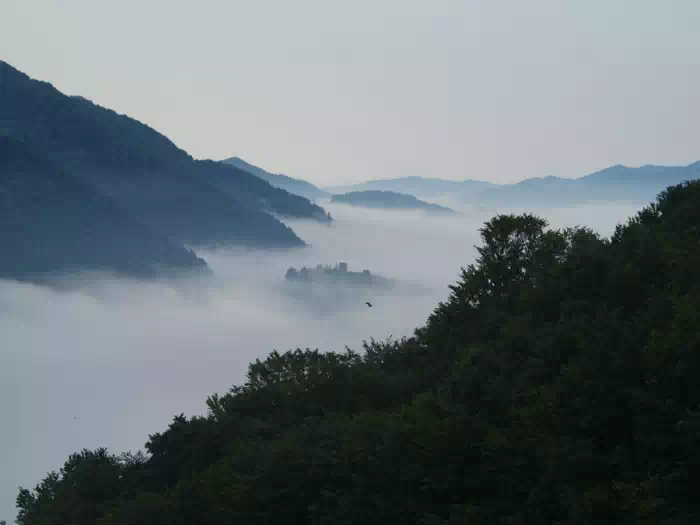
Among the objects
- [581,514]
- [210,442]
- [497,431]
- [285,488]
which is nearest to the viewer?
[581,514]

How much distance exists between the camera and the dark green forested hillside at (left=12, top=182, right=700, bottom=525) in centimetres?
2005

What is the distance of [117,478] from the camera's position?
41.5 metres

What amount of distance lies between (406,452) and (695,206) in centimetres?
2635

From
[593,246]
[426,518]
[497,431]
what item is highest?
[593,246]

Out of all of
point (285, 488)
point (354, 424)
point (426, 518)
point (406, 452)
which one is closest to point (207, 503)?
point (285, 488)

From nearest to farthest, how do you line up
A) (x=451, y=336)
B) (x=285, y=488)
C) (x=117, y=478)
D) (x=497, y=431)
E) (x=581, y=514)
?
(x=581, y=514)
(x=497, y=431)
(x=285, y=488)
(x=117, y=478)
(x=451, y=336)

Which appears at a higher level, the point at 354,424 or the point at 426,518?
the point at 354,424

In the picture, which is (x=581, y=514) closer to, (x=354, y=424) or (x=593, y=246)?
(x=354, y=424)

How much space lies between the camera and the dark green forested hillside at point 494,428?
2005cm

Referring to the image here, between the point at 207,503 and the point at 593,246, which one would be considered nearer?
the point at 207,503

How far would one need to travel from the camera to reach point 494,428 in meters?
23.9

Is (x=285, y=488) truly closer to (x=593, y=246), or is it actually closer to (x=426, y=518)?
(x=426, y=518)

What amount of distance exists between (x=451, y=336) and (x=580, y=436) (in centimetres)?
2401

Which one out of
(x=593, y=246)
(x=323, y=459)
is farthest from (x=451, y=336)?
(x=323, y=459)
